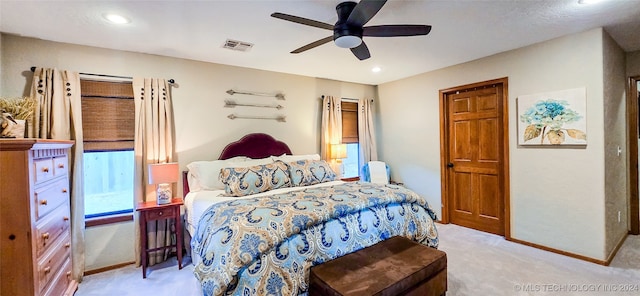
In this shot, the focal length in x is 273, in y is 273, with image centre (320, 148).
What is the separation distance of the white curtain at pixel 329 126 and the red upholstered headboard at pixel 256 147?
66 centimetres

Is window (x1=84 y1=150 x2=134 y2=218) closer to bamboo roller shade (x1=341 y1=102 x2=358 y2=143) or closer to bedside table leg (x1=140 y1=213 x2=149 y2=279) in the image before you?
bedside table leg (x1=140 y1=213 x2=149 y2=279)

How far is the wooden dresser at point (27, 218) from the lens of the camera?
1.62 meters

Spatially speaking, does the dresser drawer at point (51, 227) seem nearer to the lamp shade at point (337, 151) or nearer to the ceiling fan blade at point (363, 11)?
the ceiling fan blade at point (363, 11)

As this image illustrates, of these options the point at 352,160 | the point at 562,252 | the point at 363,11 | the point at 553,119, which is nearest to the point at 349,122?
the point at 352,160

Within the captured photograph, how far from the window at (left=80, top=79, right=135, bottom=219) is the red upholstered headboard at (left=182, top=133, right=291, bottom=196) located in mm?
1069

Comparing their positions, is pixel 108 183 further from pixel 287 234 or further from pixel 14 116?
pixel 287 234

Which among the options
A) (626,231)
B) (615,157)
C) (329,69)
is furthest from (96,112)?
(626,231)

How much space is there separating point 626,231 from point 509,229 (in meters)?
1.52

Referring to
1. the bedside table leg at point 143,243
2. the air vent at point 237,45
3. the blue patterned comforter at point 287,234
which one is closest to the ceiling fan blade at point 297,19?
the air vent at point 237,45

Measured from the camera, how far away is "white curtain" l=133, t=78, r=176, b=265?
304 cm

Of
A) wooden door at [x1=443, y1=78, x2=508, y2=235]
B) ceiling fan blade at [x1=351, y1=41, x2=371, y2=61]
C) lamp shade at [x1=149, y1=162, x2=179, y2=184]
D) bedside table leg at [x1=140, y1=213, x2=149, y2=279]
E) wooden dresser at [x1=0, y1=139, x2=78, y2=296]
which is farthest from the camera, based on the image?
wooden door at [x1=443, y1=78, x2=508, y2=235]

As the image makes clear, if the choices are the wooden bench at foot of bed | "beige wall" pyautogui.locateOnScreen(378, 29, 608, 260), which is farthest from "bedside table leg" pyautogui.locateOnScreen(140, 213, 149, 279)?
"beige wall" pyautogui.locateOnScreen(378, 29, 608, 260)

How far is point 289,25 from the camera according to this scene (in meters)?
2.48

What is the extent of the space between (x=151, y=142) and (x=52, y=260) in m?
1.39
